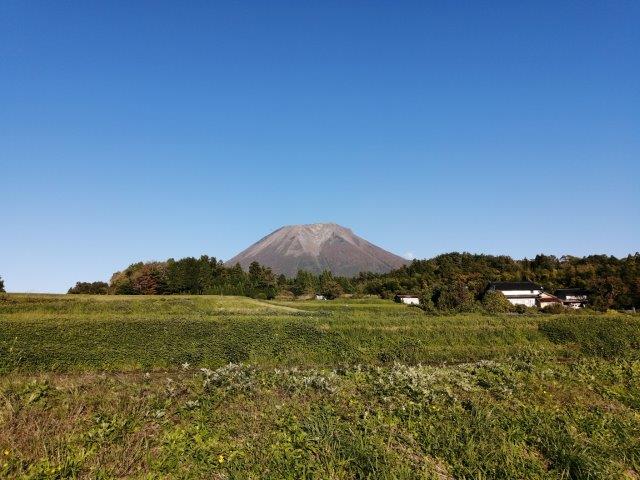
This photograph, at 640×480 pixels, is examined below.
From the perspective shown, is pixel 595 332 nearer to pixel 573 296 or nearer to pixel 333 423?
pixel 333 423

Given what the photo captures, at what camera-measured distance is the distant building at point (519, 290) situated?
76062 millimetres

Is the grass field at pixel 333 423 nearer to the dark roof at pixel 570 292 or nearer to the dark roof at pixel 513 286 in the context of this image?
the dark roof at pixel 513 286

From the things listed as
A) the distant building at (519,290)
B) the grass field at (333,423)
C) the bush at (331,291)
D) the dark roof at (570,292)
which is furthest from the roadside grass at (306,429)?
the bush at (331,291)

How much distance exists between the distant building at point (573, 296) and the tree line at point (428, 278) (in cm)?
222

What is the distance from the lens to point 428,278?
9556cm

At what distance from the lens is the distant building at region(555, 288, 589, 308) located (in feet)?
256

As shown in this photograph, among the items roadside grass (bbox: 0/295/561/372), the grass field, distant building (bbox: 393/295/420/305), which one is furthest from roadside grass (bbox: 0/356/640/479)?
distant building (bbox: 393/295/420/305)

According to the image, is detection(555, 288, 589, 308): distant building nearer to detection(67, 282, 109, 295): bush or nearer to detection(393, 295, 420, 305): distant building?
detection(393, 295, 420, 305): distant building

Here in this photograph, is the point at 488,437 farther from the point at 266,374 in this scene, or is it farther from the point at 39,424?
the point at 39,424

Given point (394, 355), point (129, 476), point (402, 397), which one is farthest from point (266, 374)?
point (394, 355)

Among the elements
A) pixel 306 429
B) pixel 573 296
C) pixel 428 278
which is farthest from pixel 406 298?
pixel 306 429

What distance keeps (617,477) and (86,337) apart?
23421 millimetres

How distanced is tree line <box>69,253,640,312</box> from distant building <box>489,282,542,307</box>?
2.99 m

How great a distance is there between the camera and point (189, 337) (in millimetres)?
23984
